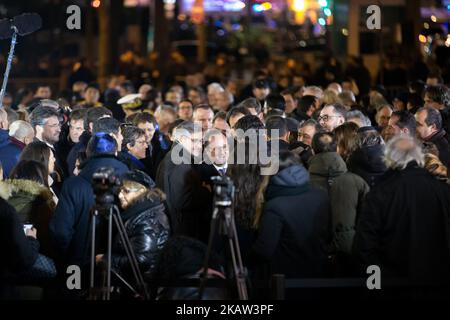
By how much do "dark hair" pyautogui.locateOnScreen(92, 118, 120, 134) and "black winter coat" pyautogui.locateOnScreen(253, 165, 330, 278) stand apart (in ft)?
9.06

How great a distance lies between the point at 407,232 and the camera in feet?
25.5

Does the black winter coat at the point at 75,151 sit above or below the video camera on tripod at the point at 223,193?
above

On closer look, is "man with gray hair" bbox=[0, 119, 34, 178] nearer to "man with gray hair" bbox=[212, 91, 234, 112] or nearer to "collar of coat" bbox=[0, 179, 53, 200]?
"collar of coat" bbox=[0, 179, 53, 200]

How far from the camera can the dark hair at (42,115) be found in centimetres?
1180

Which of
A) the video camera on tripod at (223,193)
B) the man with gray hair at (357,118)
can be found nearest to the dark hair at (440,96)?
the man with gray hair at (357,118)

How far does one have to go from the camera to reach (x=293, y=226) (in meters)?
8.09

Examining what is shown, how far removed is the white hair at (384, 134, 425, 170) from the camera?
25.5ft

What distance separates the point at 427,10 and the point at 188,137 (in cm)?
3164

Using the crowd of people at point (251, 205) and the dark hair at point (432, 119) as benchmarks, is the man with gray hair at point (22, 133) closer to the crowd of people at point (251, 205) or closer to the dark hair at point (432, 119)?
the crowd of people at point (251, 205)

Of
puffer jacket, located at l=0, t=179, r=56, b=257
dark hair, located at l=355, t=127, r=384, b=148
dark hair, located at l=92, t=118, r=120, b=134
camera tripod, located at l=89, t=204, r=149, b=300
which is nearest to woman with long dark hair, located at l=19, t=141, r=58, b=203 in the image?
puffer jacket, located at l=0, t=179, r=56, b=257

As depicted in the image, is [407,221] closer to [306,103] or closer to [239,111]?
[239,111]

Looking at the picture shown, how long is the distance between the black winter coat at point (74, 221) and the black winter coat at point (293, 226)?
1521mm

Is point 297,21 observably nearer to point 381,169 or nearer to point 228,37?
point 228,37
